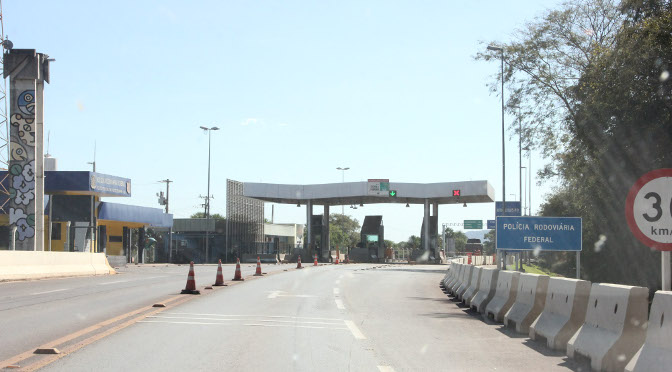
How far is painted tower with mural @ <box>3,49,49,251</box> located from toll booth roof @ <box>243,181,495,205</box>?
85.2 ft

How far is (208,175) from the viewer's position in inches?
2510

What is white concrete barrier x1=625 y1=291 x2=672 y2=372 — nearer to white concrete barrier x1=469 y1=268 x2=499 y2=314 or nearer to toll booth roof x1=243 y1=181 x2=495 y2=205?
white concrete barrier x1=469 y1=268 x2=499 y2=314

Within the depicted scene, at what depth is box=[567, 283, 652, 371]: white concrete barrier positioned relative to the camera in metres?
6.89

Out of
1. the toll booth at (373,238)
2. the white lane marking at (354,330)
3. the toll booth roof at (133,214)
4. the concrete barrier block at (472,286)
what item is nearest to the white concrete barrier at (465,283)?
the concrete barrier block at (472,286)

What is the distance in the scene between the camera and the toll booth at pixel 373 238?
204 feet

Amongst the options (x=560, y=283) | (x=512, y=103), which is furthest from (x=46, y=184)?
(x=560, y=283)

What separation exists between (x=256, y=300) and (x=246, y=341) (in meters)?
6.76

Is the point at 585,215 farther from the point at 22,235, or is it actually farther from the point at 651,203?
the point at 22,235

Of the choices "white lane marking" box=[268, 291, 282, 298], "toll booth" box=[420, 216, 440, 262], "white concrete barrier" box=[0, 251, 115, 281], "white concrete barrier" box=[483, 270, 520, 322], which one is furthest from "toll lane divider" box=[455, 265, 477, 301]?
"toll booth" box=[420, 216, 440, 262]

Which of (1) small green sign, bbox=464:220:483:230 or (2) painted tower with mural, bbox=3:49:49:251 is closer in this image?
(2) painted tower with mural, bbox=3:49:49:251

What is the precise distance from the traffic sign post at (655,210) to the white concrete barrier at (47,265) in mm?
21318

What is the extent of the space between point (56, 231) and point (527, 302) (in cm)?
4383

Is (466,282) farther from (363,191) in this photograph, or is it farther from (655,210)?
(363,191)

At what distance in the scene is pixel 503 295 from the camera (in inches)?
497
